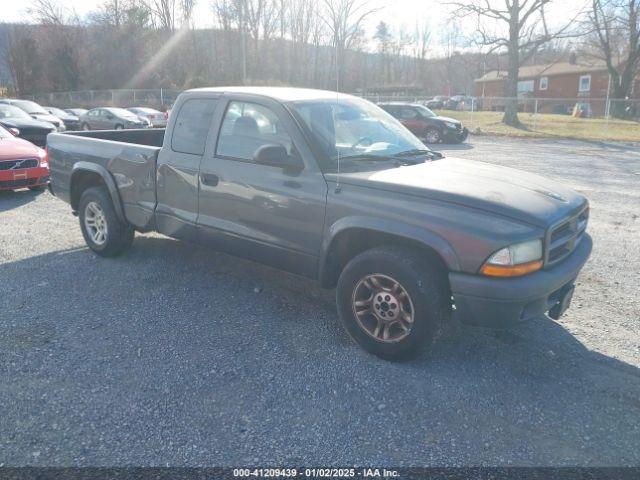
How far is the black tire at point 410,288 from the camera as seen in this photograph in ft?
11.2

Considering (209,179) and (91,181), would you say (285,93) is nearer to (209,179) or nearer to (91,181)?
(209,179)

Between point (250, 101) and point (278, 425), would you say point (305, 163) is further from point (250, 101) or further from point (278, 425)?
point (278, 425)

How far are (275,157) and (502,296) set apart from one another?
189 centimetres

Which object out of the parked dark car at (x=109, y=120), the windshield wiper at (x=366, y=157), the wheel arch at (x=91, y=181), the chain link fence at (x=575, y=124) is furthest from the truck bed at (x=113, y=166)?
the parked dark car at (x=109, y=120)

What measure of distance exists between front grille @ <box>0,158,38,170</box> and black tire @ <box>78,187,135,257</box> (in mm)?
4003

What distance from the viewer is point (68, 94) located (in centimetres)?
4569

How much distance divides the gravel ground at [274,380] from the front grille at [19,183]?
13.8ft

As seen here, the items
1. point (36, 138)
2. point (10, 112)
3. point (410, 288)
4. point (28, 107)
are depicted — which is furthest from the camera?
point (28, 107)

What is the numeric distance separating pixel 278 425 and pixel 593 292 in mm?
3531

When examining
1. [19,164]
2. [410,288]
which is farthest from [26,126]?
[410,288]

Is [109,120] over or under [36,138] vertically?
over

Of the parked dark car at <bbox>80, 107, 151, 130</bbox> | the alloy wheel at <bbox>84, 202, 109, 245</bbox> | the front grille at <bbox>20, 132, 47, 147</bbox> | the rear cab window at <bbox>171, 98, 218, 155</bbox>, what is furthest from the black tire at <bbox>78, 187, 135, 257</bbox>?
the parked dark car at <bbox>80, 107, 151, 130</bbox>

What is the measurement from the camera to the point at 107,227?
5.67 metres

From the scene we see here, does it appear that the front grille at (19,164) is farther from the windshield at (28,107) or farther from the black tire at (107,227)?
the windshield at (28,107)
